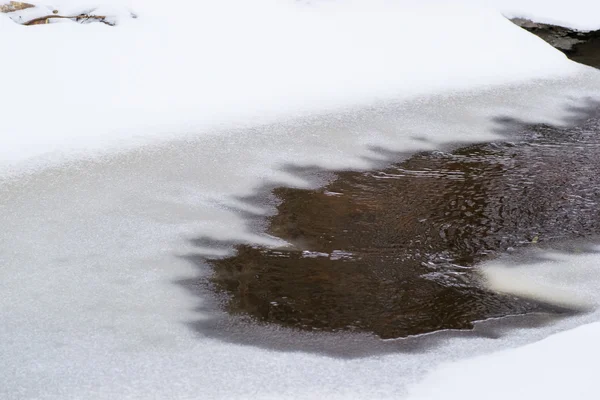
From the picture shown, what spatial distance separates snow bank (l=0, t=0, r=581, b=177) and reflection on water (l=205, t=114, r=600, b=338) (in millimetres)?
948

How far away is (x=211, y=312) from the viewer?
287 cm

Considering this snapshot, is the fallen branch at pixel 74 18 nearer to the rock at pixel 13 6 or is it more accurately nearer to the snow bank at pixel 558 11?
the rock at pixel 13 6

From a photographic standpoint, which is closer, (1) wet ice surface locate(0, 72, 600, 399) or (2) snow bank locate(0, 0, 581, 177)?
(1) wet ice surface locate(0, 72, 600, 399)

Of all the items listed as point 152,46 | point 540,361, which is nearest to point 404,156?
point 152,46

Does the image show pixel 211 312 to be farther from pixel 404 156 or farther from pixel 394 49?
pixel 394 49

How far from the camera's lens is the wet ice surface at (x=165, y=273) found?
2451 millimetres

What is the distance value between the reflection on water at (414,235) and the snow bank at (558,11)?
2.28 meters

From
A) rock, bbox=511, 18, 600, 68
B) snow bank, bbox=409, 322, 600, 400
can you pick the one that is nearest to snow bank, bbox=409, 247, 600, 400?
snow bank, bbox=409, 322, 600, 400

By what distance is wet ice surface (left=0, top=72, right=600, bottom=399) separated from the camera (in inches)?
96.5

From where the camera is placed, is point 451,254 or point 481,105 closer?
point 451,254

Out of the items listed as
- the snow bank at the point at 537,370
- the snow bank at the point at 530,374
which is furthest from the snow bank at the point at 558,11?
the snow bank at the point at 530,374

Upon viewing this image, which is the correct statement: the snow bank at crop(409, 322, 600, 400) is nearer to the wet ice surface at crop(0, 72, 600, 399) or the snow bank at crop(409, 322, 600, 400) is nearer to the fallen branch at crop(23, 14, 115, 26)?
the wet ice surface at crop(0, 72, 600, 399)

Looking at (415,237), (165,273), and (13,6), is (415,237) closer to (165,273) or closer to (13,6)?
(165,273)

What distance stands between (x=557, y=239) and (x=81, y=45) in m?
2.93
